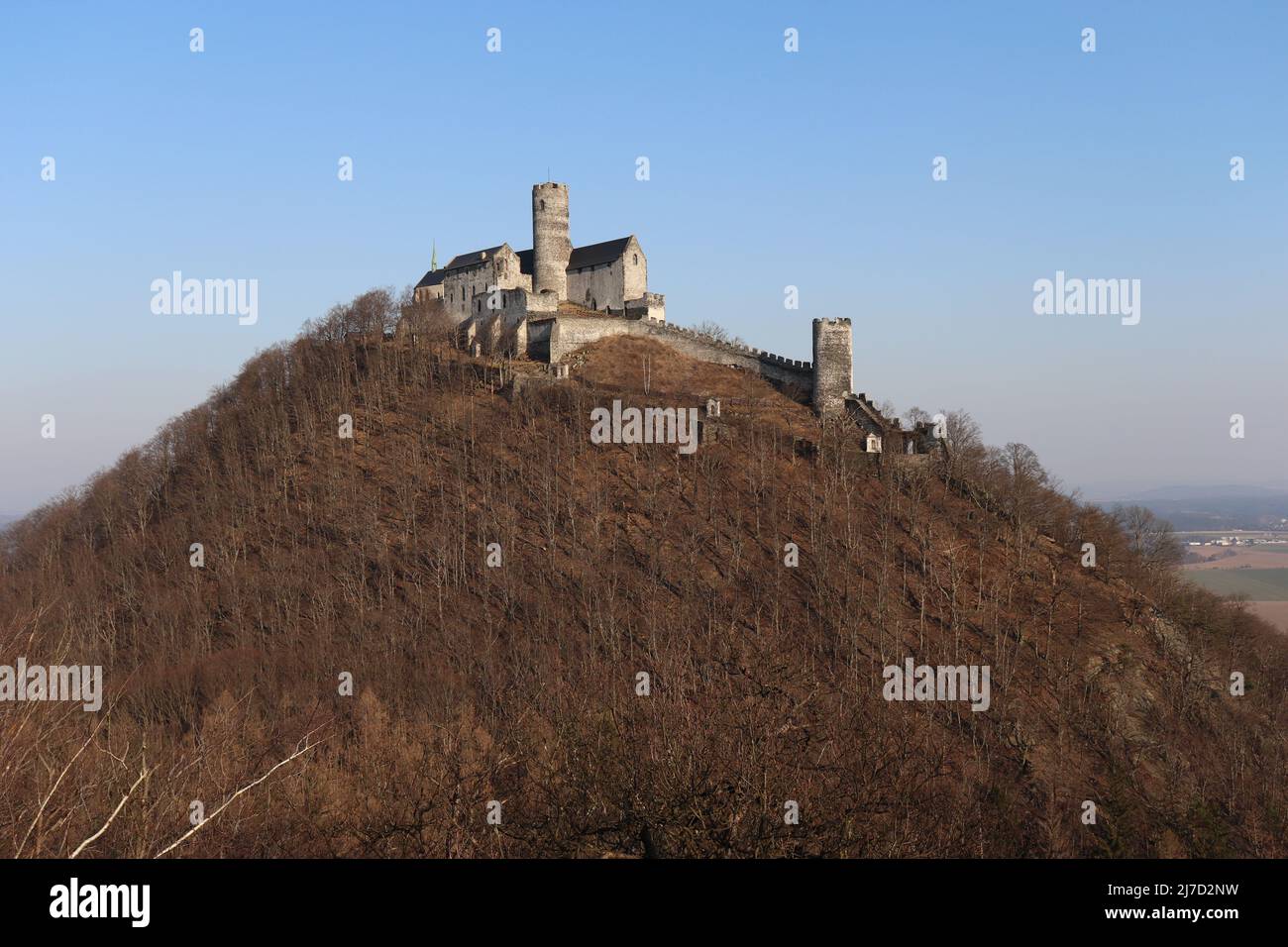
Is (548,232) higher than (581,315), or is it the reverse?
(548,232)

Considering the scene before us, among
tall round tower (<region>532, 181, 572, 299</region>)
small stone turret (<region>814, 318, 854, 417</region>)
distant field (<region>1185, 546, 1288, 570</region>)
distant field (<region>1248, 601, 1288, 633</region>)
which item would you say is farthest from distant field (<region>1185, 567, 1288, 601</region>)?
tall round tower (<region>532, 181, 572, 299</region>)

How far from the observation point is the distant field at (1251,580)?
116 m

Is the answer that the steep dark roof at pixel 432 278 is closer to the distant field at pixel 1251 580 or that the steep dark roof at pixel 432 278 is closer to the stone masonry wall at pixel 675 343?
the stone masonry wall at pixel 675 343

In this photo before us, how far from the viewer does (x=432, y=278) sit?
9269cm

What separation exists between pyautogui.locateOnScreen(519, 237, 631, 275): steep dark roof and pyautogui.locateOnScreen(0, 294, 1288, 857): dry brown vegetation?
971 cm

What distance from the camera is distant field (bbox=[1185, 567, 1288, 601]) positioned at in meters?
116

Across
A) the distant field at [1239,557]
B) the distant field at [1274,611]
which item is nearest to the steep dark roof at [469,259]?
the distant field at [1274,611]

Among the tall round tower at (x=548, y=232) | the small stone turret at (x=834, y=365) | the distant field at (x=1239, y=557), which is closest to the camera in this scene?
the small stone turret at (x=834, y=365)

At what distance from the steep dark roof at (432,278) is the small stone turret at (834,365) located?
3603 centimetres

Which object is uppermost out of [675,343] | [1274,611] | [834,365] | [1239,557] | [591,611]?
[675,343]

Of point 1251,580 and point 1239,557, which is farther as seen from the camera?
point 1239,557

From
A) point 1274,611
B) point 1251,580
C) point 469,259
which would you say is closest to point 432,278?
point 469,259

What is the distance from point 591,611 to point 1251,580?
365 feet

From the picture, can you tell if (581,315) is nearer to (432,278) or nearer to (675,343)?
(675,343)
